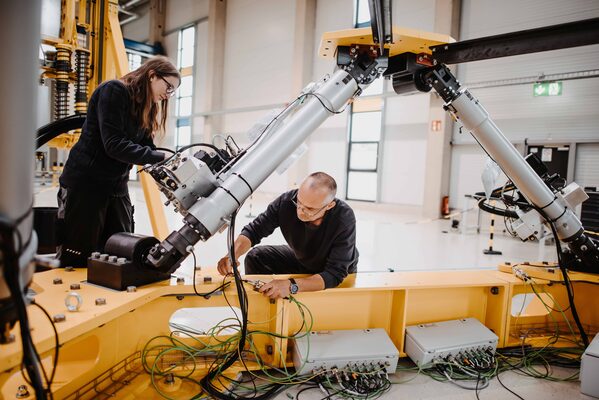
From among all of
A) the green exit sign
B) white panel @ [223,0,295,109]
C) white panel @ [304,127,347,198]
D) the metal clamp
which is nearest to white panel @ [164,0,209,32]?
white panel @ [223,0,295,109]

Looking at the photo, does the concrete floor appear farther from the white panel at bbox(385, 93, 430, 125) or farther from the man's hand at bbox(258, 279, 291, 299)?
the white panel at bbox(385, 93, 430, 125)

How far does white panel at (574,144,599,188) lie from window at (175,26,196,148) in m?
11.2

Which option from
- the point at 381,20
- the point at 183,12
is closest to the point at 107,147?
the point at 381,20

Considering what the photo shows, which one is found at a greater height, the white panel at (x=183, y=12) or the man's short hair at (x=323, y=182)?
the white panel at (x=183, y=12)

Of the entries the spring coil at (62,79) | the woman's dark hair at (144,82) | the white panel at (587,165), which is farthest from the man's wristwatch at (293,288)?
the white panel at (587,165)

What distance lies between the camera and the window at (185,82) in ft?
44.3

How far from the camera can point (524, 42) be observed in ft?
5.50

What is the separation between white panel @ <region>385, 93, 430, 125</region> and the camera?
8.38 meters

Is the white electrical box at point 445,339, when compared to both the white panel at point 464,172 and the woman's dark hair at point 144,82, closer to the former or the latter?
the woman's dark hair at point 144,82

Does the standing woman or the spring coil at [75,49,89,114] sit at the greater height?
the spring coil at [75,49,89,114]

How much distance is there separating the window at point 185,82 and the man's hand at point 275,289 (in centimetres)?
1264

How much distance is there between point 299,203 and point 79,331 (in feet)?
3.60

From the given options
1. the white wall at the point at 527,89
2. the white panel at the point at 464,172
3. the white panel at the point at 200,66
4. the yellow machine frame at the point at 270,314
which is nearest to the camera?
the yellow machine frame at the point at 270,314

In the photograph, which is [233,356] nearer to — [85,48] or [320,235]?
[320,235]
